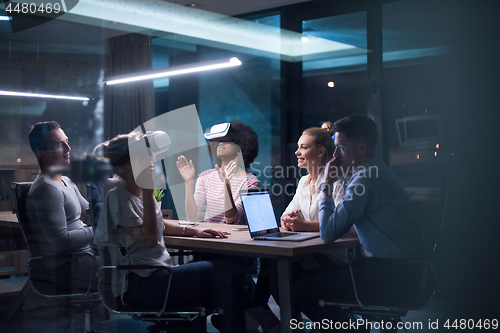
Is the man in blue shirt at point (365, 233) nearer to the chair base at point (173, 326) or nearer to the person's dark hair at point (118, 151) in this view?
the chair base at point (173, 326)

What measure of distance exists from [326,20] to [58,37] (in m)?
2.08

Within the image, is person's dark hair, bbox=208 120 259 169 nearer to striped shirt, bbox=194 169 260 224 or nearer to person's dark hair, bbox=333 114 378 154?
striped shirt, bbox=194 169 260 224

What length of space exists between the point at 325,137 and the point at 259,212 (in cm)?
82

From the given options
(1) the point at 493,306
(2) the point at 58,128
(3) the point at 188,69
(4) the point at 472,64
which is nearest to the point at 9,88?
(2) the point at 58,128

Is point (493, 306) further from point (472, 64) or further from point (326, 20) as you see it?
point (326, 20)

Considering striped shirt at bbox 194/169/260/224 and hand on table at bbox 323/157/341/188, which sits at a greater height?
hand on table at bbox 323/157/341/188

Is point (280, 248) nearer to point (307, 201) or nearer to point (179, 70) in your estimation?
point (307, 201)

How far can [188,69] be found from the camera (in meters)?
3.58

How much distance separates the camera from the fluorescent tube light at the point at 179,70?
339 centimetres

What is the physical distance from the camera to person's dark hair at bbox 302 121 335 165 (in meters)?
2.68

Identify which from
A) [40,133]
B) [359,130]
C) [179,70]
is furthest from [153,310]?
[179,70]

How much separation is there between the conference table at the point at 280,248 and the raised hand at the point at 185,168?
1171 mm

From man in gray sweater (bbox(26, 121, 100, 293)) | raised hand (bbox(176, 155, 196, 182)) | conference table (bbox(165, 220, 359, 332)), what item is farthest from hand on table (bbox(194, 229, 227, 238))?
raised hand (bbox(176, 155, 196, 182))

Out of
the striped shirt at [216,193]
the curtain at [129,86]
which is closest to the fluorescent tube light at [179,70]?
the curtain at [129,86]
